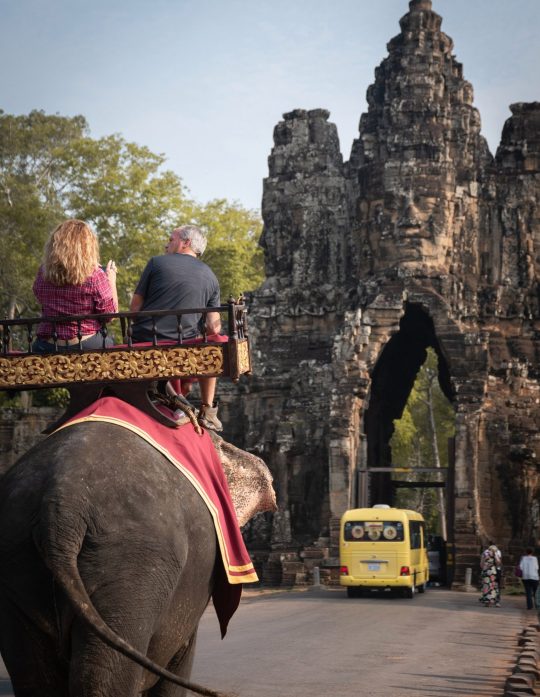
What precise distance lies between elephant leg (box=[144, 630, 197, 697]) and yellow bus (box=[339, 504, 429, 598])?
83.1 feet

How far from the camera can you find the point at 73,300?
6.46 metres

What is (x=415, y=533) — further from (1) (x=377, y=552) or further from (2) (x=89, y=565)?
(2) (x=89, y=565)

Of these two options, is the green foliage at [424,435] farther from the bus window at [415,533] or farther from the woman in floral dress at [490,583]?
the woman in floral dress at [490,583]

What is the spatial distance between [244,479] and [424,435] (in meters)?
63.9

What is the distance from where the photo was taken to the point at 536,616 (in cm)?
2683

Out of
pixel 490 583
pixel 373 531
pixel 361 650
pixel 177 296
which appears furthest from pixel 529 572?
pixel 177 296

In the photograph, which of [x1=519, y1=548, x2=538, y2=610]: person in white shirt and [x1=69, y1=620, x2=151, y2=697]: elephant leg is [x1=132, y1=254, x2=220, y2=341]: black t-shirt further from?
[x1=519, y1=548, x2=538, y2=610]: person in white shirt

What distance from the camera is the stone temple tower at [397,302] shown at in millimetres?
39750

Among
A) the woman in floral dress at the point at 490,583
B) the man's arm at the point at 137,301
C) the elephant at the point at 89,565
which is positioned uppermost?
the man's arm at the point at 137,301

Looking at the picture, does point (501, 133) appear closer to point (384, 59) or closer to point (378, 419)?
point (384, 59)

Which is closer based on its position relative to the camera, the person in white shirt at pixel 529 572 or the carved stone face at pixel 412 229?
the person in white shirt at pixel 529 572

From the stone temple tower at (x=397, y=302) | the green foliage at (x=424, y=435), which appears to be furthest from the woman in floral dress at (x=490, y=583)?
the green foliage at (x=424, y=435)

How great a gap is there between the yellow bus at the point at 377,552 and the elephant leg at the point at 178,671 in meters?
25.3

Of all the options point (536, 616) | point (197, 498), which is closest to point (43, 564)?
point (197, 498)
